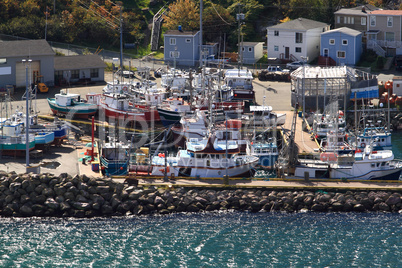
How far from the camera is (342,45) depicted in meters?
65.1

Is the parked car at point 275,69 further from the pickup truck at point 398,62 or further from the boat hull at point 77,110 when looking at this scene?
the boat hull at point 77,110

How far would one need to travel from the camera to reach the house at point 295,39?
6675 centimetres

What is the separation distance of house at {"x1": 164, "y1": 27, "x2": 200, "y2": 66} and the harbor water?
31045 mm

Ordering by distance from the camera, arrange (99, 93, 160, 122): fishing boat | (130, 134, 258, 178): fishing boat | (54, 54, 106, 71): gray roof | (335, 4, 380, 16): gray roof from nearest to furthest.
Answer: (130, 134, 258, 178): fishing boat < (99, 93, 160, 122): fishing boat < (54, 54, 106, 71): gray roof < (335, 4, 380, 16): gray roof

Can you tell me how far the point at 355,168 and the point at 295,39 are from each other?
92.7 ft

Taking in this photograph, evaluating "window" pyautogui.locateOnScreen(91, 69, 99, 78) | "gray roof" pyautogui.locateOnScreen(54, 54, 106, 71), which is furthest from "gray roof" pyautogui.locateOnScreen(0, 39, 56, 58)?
"window" pyautogui.locateOnScreen(91, 69, 99, 78)

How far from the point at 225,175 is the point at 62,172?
9.28m

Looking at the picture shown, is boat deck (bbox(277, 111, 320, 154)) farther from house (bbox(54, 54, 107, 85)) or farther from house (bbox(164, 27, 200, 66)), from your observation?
house (bbox(54, 54, 107, 85))

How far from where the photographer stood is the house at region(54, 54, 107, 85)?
199 feet

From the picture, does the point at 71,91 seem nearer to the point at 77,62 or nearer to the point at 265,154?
the point at 77,62

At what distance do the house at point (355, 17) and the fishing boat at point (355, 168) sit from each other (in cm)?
2963

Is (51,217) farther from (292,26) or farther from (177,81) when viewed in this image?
(292,26)

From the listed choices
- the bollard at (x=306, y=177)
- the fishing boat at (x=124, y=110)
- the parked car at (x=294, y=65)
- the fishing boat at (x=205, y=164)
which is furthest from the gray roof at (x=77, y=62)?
the bollard at (x=306, y=177)

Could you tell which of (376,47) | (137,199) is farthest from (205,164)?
(376,47)
